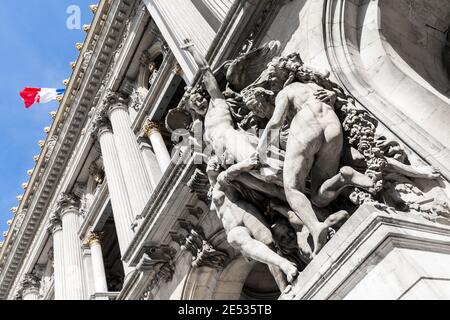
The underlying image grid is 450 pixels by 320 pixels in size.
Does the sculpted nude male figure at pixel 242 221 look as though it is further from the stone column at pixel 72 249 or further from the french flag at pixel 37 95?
the french flag at pixel 37 95

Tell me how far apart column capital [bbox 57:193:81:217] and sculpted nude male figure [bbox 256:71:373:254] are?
20.8 meters

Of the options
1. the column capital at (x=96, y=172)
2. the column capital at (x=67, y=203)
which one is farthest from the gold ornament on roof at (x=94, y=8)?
the column capital at (x=67, y=203)

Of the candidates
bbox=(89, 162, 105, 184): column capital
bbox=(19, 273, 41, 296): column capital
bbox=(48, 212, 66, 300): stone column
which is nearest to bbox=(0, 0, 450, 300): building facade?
bbox=(48, 212, 66, 300): stone column

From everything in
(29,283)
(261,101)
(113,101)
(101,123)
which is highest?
(29,283)

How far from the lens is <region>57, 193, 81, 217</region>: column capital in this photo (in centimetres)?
2602

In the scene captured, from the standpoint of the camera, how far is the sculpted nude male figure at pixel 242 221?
7043 mm

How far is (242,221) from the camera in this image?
770 centimetres

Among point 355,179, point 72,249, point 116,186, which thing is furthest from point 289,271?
point 72,249

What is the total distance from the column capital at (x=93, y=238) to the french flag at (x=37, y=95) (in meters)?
11.2

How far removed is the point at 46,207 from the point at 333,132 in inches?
1011

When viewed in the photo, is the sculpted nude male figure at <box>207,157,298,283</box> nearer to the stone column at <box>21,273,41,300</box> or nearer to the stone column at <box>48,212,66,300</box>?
the stone column at <box>48,212,66,300</box>

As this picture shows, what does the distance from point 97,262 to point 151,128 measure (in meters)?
6.79

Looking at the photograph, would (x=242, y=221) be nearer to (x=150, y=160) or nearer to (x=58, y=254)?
(x=150, y=160)
